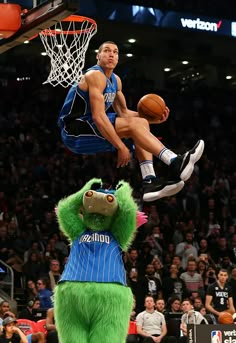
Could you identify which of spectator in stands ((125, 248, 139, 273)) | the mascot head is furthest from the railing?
the mascot head

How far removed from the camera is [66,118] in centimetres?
820

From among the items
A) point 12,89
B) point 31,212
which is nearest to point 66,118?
point 31,212

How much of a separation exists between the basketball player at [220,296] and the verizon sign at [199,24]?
8.81 metres

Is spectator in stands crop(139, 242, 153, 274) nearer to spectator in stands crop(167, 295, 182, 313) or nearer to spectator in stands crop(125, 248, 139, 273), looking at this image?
spectator in stands crop(125, 248, 139, 273)

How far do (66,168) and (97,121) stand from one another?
13.4 metres

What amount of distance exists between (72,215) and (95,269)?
0.63 meters

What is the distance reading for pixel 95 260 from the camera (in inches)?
294

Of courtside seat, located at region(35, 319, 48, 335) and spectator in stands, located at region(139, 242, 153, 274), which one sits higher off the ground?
spectator in stands, located at region(139, 242, 153, 274)

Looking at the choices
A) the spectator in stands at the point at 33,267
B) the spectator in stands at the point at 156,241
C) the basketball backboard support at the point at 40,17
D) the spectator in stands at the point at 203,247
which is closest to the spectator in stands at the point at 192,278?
the spectator in stands at the point at 156,241

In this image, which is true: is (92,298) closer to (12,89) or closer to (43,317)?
(43,317)

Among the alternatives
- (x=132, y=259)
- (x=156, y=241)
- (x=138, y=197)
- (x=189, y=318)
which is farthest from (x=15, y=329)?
(x=156, y=241)

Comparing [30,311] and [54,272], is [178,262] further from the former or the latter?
[30,311]

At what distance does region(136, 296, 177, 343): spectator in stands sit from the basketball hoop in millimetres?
5391

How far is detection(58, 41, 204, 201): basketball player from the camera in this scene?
7840 mm
